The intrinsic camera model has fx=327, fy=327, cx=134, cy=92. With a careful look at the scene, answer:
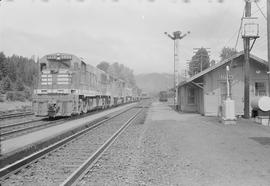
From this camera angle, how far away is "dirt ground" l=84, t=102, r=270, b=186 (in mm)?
6867

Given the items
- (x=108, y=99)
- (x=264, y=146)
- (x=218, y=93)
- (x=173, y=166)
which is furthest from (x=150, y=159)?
(x=108, y=99)

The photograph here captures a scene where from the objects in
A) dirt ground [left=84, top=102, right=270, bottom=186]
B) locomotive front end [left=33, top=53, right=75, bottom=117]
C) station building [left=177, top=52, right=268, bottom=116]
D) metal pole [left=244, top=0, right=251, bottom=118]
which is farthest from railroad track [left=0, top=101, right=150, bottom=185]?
station building [left=177, top=52, right=268, bottom=116]

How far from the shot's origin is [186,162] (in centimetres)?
860

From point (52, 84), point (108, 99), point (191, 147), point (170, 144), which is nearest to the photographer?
point (191, 147)

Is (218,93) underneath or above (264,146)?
above

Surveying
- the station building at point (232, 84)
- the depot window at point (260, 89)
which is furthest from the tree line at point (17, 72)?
the depot window at point (260, 89)

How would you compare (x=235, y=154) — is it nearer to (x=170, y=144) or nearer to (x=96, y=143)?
(x=170, y=144)

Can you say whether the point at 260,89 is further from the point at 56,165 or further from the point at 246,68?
the point at 56,165

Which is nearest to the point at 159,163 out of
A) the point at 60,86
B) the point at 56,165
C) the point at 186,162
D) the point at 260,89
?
the point at 186,162

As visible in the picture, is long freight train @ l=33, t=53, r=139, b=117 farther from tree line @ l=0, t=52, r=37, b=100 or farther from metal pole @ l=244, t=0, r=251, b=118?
tree line @ l=0, t=52, r=37, b=100

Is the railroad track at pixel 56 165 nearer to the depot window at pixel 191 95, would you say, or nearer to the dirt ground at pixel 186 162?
the dirt ground at pixel 186 162

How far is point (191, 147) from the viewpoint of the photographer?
434 inches

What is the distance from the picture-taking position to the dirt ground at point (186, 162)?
6.87 meters

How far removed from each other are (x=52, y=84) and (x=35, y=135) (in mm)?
7573
